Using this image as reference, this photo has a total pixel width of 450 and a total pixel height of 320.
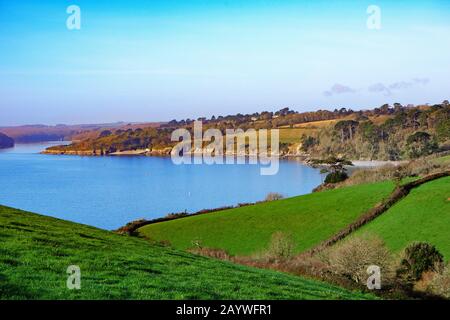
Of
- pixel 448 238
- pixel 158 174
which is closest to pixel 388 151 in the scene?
pixel 158 174

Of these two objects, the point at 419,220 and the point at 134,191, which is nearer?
the point at 419,220

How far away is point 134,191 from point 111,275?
261 ft

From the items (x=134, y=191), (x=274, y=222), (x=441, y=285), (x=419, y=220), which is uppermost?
(x=441, y=285)

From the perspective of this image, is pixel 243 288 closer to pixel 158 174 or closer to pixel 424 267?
pixel 424 267

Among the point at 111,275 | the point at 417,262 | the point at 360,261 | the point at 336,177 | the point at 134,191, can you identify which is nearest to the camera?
the point at 111,275

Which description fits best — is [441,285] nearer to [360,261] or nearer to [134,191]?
[360,261]

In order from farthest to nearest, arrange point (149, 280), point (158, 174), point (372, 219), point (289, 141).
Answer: point (289, 141)
point (158, 174)
point (372, 219)
point (149, 280)

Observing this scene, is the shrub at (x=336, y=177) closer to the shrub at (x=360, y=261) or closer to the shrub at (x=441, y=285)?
the shrub at (x=360, y=261)

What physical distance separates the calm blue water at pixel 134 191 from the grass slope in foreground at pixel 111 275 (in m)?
41.7

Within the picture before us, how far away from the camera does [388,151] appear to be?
126 m

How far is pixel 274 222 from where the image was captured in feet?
148

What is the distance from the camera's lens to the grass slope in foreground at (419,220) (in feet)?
107

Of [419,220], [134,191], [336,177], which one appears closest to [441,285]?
[419,220]

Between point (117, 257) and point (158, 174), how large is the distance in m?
111
